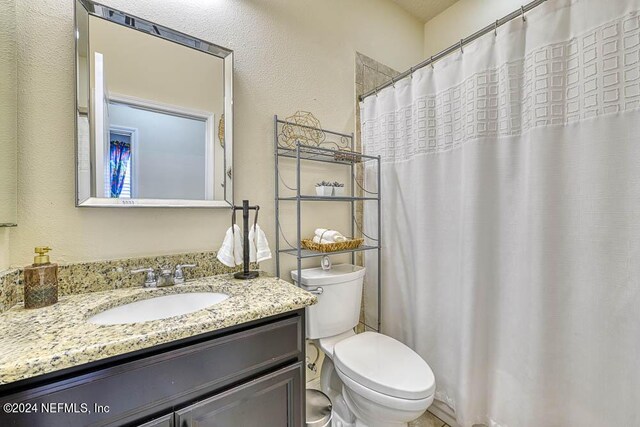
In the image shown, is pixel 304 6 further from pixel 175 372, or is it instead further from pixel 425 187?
pixel 175 372

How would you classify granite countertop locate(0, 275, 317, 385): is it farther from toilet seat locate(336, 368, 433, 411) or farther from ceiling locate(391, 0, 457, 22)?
ceiling locate(391, 0, 457, 22)

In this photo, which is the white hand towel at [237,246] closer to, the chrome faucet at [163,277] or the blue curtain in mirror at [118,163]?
the chrome faucet at [163,277]

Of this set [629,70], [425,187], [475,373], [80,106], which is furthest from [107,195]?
[629,70]

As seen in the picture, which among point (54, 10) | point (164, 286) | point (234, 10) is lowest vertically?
point (164, 286)

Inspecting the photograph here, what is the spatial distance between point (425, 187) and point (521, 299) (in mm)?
672

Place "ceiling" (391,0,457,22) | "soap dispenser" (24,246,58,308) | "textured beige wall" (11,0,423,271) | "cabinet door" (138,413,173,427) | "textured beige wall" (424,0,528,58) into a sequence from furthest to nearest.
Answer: "ceiling" (391,0,457,22)
"textured beige wall" (424,0,528,58)
"textured beige wall" (11,0,423,271)
"soap dispenser" (24,246,58,308)
"cabinet door" (138,413,173,427)

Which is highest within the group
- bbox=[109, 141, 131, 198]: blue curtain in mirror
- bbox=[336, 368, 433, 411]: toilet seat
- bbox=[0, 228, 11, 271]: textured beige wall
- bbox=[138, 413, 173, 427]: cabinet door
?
bbox=[109, 141, 131, 198]: blue curtain in mirror

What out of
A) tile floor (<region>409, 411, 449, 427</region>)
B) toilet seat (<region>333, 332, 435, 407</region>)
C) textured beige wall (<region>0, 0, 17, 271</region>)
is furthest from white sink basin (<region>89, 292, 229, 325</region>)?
tile floor (<region>409, 411, 449, 427</region>)

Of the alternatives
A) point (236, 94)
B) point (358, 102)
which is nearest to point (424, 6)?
point (358, 102)

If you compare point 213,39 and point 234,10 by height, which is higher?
point 234,10

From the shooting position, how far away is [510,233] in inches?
45.7

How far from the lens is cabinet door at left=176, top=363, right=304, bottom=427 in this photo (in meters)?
0.74

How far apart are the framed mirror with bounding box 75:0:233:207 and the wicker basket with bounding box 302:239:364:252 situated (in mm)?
475

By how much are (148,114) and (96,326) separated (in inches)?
33.1
